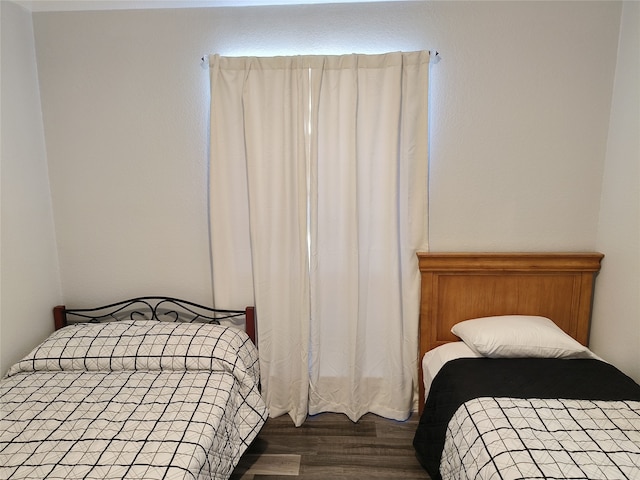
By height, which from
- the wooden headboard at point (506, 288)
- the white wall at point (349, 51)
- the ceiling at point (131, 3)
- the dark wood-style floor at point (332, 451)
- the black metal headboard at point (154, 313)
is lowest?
the dark wood-style floor at point (332, 451)

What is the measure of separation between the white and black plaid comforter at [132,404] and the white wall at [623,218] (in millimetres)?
1948

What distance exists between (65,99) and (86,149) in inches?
12.2

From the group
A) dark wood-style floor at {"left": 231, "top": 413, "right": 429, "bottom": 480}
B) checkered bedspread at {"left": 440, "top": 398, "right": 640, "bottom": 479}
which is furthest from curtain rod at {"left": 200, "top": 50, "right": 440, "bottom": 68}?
dark wood-style floor at {"left": 231, "top": 413, "right": 429, "bottom": 480}

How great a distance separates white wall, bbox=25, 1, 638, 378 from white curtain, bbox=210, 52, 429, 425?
14cm

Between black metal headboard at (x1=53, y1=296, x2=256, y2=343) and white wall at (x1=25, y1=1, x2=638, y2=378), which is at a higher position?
white wall at (x1=25, y1=1, x2=638, y2=378)

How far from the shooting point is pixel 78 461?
148cm

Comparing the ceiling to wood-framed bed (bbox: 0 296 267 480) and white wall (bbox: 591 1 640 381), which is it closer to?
white wall (bbox: 591 1 640 381)

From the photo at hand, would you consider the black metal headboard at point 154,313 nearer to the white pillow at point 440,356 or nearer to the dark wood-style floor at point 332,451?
the dark wood-style floor at point 332,451

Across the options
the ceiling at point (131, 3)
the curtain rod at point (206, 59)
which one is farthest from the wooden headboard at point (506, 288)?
the ceiling at point (131, 3)

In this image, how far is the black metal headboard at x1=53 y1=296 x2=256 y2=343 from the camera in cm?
262

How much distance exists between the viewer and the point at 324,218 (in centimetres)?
247

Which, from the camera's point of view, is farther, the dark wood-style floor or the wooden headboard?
the wooden headboard

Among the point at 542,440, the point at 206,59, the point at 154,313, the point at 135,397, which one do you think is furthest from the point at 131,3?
the point at 542,440

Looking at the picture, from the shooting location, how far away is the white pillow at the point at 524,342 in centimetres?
212
